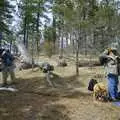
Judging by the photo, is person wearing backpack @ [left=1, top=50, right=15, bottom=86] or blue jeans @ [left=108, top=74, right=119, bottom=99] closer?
blue jeans @ [left=108, top=74, right=119, bottom=99]

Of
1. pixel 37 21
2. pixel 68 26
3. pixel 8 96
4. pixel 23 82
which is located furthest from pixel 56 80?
pixel 37 21

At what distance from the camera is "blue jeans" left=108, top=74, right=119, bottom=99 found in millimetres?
10727

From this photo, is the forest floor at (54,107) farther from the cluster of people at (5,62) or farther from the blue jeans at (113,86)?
the cluster of people at (5,62)

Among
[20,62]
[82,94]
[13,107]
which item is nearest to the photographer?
[13,107]

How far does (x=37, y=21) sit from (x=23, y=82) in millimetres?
22086

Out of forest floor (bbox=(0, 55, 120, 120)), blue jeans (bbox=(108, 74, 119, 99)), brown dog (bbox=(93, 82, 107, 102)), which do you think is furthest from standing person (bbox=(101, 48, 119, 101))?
forest floor (bbox=(0, 55, 120, 120))

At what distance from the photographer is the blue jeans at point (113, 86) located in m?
10.7

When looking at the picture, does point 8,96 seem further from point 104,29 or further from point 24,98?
point 104,29

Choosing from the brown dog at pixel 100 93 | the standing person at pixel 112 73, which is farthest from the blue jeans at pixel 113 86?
the brown dog at pixel 100 93

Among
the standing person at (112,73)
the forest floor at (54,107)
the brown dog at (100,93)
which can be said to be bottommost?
the forest floor at (54,107)

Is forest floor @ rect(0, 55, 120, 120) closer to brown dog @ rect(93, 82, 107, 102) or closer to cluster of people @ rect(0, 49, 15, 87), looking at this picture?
brown dog @ rect(93, 82, 107, 102)

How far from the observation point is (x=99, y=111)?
377 inches

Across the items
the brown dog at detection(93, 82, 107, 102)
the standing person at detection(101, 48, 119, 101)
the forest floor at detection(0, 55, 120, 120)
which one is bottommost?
the forest floor at detection(0, 55, 120, 120)

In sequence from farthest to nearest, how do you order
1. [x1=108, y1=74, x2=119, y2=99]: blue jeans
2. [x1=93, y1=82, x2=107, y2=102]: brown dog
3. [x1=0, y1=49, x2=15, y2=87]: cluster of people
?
[x1=0, y1=49, x2=15, y2=87]: cluster of people, [x1=108, y1=74, x2=119, y2=99]: blue jeans, [x1=93, y1=82, x2=107, y2=102]: brown dog
